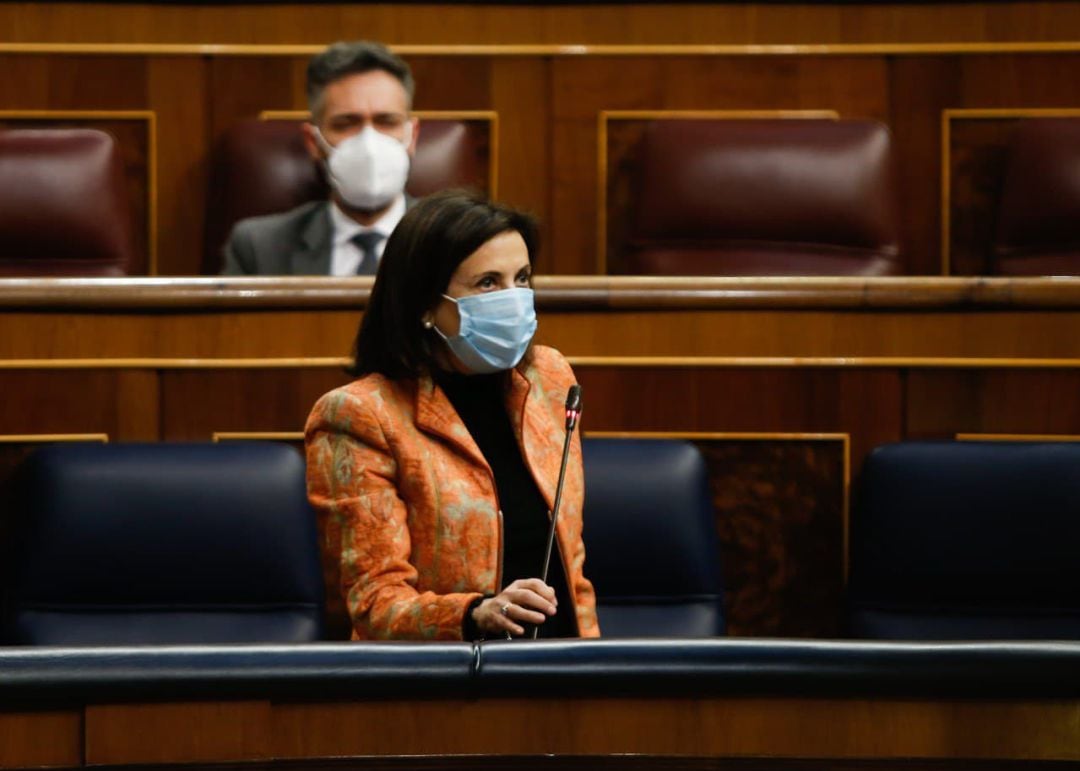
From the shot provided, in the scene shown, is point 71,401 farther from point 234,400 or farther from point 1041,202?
point 1041,202

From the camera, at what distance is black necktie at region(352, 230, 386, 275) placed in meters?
0.87

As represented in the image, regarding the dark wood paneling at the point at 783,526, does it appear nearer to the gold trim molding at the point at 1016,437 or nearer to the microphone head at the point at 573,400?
the gold trim molding at the point at 1016,437

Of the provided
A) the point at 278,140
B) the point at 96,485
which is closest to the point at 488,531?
the point at 96,485

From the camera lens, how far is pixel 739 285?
68 centimetres

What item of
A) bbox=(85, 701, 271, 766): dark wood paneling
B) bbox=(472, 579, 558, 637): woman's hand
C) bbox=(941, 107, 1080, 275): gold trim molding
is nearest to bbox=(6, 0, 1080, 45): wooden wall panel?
bbox=(941, 107, 1080, 275): gold trim molding

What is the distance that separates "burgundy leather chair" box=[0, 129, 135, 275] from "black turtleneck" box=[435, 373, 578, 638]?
0.38 m

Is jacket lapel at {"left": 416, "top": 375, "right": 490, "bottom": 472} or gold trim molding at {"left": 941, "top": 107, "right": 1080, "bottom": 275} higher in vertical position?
gold trim molding at {"left": 941, "top": 107, "right": 1080, "bottom": 275}

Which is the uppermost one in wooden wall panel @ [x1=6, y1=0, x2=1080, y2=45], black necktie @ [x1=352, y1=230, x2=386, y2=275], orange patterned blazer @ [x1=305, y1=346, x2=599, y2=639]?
wooden wall panel @ [x1=6, y1=0, x2=1080, y2=45]

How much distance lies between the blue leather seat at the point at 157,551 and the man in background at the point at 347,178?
0.28m

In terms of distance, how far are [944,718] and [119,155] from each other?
27.1 inches

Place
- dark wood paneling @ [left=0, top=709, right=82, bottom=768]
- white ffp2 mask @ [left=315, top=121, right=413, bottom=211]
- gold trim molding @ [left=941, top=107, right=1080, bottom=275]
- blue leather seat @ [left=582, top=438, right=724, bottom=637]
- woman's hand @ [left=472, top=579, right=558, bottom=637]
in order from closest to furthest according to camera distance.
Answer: dark wood paneling @ [left=0, top=709, right=82, bottom=768] → woman's hand @ [left=472, top=579, right=558, bottom=637] → blue leather seat @ [left=582, top=438, right=724, bottom=637] → white ffp2 mask @ [left=315, top=121, right=413, bottom=211] → gold trim molding @ [left=941, top=107, right=1080, bottom=275]

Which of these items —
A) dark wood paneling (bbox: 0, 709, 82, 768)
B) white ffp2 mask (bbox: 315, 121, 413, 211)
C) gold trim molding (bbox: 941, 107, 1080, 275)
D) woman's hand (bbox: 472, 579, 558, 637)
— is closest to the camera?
dark wood paneling (bbox: 0, 709, 82, 768)

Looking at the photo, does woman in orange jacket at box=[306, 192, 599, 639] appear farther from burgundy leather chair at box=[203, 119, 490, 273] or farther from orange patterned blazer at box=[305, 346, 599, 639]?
burgundy leather chair at box=[203, 119, 490, 273]

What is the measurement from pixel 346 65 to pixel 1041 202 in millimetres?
408
